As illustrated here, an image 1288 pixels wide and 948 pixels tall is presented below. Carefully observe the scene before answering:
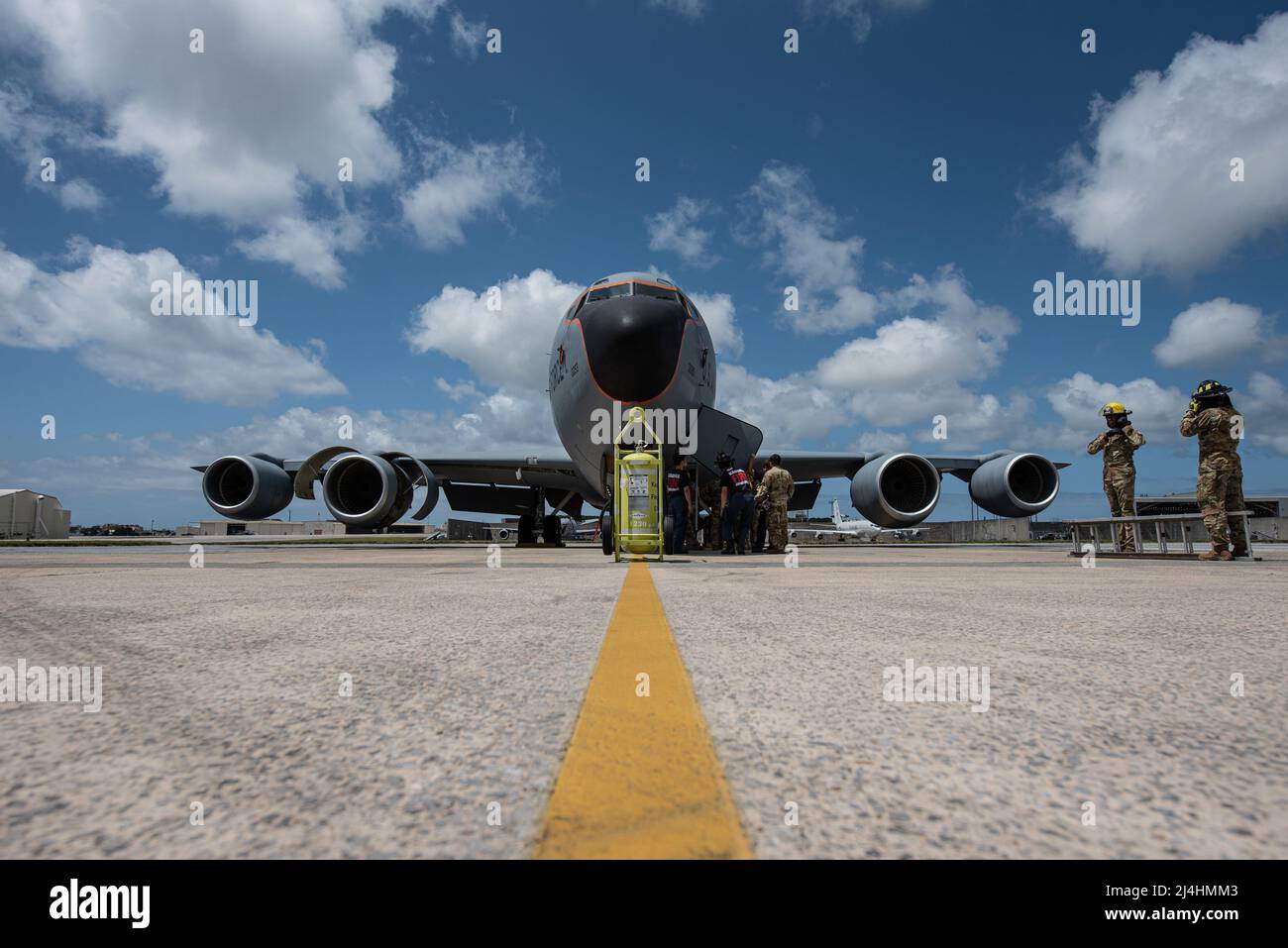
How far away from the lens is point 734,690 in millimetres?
1468

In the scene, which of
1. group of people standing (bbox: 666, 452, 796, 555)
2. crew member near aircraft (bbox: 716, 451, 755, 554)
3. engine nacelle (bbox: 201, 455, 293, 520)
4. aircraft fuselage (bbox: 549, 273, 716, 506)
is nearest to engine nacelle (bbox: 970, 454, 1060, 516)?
group of people standing (bbox: 666, 452, 796, 555)

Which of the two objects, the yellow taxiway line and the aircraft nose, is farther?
the aircraft nose

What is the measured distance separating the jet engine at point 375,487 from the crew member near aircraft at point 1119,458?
10.6 metres

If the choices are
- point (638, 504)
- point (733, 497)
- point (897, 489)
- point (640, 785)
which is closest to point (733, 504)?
point (733, 497)

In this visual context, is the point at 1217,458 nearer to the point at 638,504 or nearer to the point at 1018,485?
the point at 1018,485

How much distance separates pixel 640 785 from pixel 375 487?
41.6 feet

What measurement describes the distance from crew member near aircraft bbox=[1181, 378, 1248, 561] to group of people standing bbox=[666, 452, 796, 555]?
5376 millimetres

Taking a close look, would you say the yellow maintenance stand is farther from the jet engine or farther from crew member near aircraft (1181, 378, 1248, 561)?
crew member near aircraft (1181, 378, 1248, 561)

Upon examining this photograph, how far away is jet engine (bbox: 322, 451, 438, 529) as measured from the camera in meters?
11.5

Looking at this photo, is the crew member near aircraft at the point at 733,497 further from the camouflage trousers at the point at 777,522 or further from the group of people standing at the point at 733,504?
the camouflage trousers at the point at 777,522

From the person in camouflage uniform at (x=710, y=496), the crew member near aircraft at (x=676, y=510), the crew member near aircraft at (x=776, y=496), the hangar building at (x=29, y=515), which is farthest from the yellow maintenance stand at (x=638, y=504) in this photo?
the hangar building at (x=29, y=515)

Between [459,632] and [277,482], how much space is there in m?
12.9
